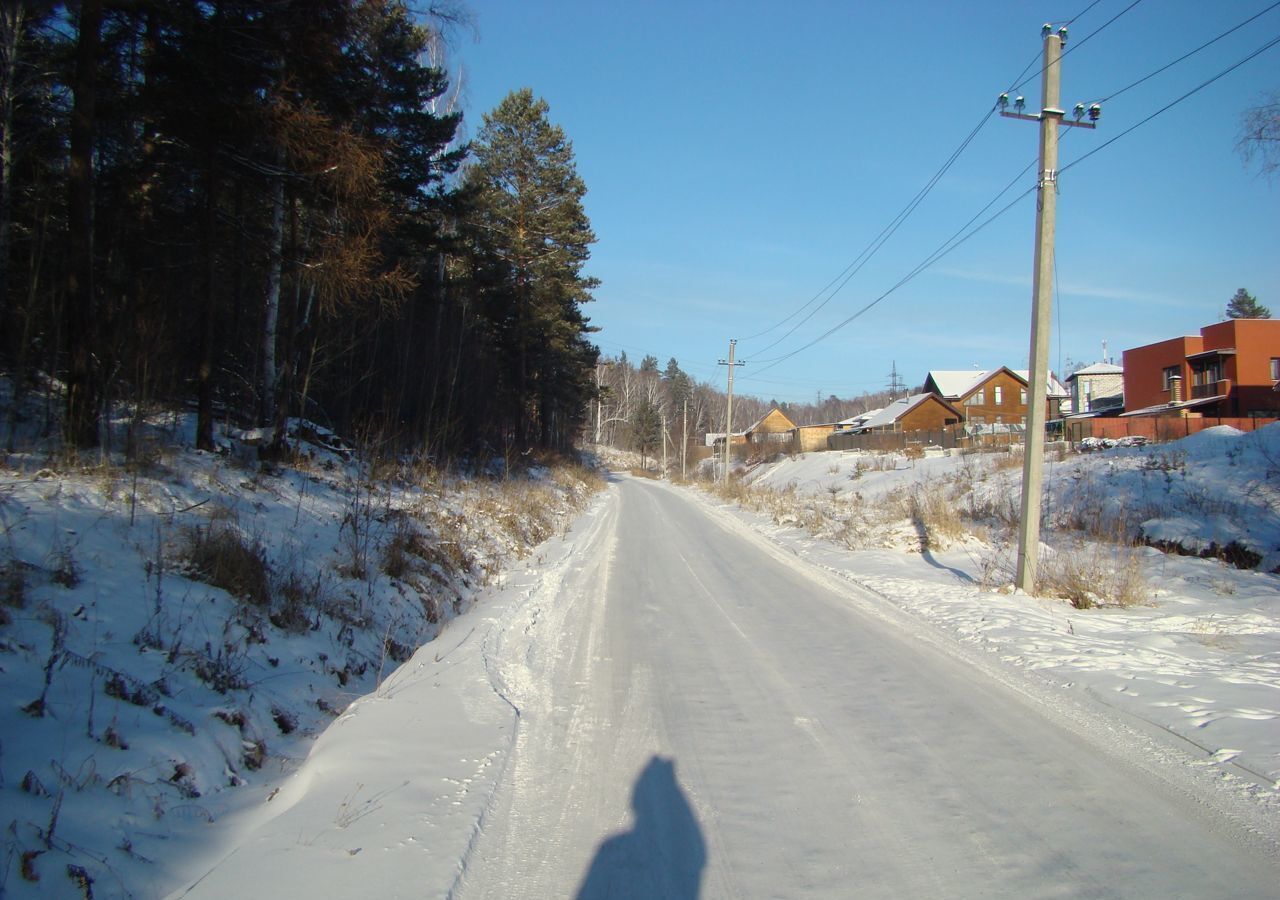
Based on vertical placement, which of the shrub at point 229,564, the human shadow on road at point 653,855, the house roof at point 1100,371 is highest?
the house roof at point 1100,371

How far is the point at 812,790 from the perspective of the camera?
161 inches

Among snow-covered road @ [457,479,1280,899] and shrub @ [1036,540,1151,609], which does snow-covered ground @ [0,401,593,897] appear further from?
shrub @ [1036,540,1151,609]

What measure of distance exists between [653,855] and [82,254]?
8.50 metres

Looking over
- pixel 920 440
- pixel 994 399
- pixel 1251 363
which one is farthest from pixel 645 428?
pixel 1251 363

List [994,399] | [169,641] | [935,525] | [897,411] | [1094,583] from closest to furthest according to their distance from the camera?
1. [169,641]
2. [1094,583]
3. [935,525]
4. [994,399]
5. [897,411]

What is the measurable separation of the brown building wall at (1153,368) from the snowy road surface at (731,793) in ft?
165

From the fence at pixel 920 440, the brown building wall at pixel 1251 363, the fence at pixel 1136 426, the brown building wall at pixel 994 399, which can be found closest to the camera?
the fence at pixel 1136 426

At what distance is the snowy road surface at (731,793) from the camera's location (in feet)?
10.5

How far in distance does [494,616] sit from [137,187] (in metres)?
9.68

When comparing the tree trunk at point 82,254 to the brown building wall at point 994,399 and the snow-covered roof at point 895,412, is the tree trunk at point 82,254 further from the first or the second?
the brown building wall at point 994,399

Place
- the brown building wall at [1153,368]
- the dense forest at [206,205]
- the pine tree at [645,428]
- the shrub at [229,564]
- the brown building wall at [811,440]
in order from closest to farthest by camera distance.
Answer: the shrub at [229,564] < the dense forest at [206,205] < the brown building wall at [1153,368] < the brown building wall at [811,440] < the pine tree at [645,428]

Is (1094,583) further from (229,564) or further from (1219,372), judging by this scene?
(1219,372)

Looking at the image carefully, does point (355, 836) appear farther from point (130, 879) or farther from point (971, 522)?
point (971, 522)

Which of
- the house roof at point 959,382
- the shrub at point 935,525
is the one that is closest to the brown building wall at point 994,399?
the house roof at point 959,382
